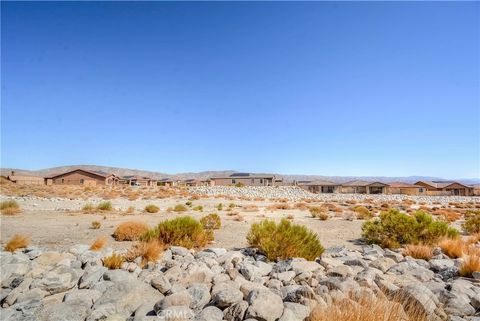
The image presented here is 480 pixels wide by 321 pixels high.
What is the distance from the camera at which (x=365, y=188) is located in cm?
7869

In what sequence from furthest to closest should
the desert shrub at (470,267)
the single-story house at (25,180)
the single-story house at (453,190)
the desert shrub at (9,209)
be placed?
1. the single-story house at (453,190)
2. the single-story house at (25,180)
3. the desert shrub at (9,209)
4. the desert shrub at (470,267)

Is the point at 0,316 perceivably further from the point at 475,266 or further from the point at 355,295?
the point at 475,266

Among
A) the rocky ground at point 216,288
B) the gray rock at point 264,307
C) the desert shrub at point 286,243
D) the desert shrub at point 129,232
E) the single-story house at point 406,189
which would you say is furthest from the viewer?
the single-story house at point 406,189

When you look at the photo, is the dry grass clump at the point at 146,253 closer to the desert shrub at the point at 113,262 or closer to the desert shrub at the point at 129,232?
the desert shrub at the point at 113,262

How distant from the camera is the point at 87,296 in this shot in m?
5.15

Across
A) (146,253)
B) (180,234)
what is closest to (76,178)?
(180,234)

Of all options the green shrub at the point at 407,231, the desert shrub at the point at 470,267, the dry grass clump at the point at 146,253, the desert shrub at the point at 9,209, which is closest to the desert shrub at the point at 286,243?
the dry grass clump at the point at 146,253

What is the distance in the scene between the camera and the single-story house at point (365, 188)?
76.9 meters

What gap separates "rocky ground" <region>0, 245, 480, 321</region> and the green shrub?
12.3 feet

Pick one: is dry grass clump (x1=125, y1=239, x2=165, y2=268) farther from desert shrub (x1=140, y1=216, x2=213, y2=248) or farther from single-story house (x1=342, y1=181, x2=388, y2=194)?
single-story house (x1=342, y1=181, x2=388, y2=194)

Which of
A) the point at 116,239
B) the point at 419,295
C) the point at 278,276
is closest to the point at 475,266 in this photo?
the point at 419,295

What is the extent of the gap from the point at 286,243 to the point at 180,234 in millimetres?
3882

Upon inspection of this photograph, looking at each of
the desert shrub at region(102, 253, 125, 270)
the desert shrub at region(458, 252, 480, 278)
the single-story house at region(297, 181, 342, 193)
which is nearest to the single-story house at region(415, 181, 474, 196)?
the single-story house at region(297, 181, 342, 193)

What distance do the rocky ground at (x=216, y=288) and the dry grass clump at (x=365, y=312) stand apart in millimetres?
209
